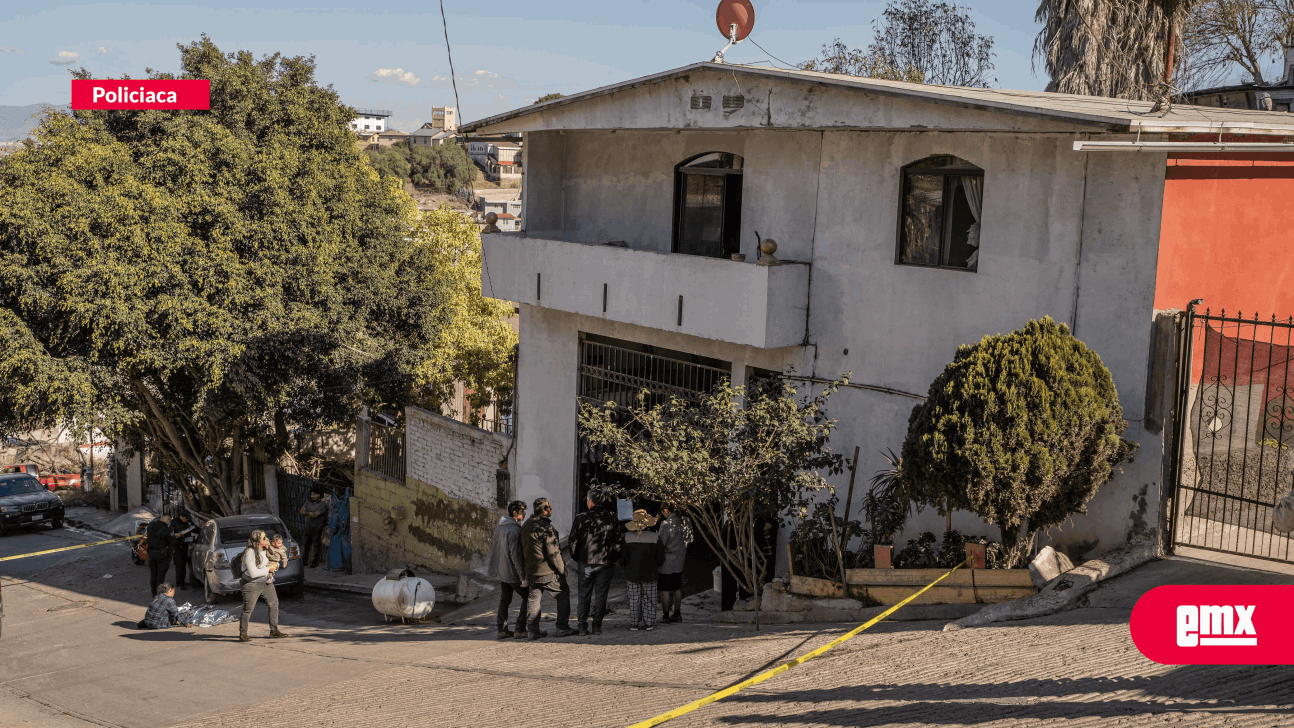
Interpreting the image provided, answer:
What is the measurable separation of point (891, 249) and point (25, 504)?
23563mm

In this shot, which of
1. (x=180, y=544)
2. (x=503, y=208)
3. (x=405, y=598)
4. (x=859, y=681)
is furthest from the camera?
(x=503, y=208)

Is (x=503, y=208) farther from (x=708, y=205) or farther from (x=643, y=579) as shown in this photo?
(x=643, y=579)

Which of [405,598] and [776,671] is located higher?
[776,671]

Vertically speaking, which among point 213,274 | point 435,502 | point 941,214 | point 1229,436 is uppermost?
point 941,214

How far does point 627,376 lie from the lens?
48.9ft

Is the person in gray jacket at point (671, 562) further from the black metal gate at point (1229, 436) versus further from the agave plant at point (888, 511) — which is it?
the black metal gate at point (1229, 436)

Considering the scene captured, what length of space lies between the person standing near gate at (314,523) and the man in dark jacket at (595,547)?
34.2 ft

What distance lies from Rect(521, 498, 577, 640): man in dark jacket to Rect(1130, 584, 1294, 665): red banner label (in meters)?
5.53

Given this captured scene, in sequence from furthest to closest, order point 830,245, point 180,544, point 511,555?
point 180,544, point 830,245, point 511,555

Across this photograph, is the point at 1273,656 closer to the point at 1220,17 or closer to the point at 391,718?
the point at 391,718

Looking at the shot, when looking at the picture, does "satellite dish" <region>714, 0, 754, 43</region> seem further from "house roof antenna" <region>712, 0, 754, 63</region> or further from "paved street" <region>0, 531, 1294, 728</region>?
"paved street" <region>0, 531, 1294, 728</region>

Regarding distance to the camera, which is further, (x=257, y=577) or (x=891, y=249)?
(x=257, y=577)

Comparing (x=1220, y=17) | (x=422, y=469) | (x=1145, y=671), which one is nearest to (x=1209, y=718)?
(x=1145, y=671)

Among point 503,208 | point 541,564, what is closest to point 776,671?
point 541,564
